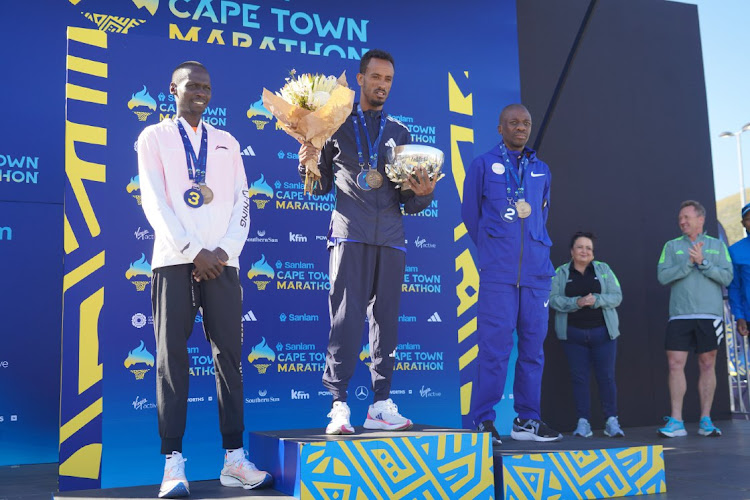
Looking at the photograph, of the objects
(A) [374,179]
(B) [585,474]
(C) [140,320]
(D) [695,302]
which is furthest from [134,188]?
(D) [695,302]

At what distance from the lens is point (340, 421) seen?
9.29 feet

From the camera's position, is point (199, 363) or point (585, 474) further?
point (199, 363)

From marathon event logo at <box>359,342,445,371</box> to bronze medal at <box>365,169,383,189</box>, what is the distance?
151 centimetres

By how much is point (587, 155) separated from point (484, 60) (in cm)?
122

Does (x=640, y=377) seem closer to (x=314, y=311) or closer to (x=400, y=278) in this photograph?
(x=314, y=311)

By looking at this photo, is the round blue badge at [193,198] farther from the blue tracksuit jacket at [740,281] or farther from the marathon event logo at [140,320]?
the blue tracksuit jacket at [740,281]

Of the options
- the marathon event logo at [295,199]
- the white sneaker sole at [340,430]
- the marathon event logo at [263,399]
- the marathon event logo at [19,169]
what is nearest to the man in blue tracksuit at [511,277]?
the white sneaker sole at [340,430]

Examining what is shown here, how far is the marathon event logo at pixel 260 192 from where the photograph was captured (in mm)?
4051

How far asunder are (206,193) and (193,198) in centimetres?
6

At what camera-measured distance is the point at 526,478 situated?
2.89 meters

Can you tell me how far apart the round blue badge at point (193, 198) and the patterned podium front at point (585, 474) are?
154 centimetres

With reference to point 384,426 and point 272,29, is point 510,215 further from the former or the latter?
point 272,29

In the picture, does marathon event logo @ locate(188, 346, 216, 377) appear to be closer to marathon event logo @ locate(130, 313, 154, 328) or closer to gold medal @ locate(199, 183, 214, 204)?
marathon event logo @ locate(130, 313, 154, 328)

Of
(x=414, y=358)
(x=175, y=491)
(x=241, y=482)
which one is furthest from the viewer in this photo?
(x=414, y=358)
